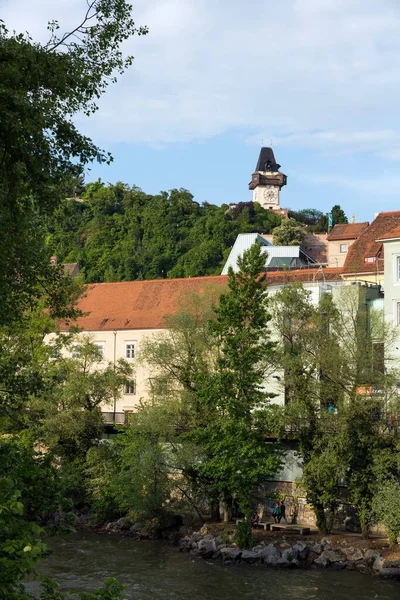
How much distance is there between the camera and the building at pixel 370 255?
167 ft

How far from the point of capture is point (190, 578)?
101 ft

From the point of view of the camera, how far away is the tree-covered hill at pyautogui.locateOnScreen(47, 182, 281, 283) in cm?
10575

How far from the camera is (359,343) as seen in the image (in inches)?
1481

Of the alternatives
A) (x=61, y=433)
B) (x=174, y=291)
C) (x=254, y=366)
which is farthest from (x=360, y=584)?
(x=174, y=291)

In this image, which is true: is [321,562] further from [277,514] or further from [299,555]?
[277,514]

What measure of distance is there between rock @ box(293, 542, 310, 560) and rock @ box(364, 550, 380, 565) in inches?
94.6

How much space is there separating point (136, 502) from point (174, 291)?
21.5 metres

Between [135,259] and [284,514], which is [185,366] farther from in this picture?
[135,259]

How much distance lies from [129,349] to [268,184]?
107 m

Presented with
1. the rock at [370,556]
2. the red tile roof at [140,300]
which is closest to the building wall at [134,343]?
the red tile roof at [140,300]

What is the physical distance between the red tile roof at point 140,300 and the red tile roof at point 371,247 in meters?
1.28

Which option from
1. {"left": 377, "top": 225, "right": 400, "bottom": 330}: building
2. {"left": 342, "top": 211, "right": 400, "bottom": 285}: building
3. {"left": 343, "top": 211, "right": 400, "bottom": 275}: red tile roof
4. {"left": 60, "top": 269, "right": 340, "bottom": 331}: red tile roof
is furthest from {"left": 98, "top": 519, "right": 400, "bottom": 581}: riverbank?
{"left": 343, "top": 211, "right": 400, "bottom": 275}: red tile roof

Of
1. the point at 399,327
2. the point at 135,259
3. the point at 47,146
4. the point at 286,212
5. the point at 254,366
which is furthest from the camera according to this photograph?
the point at 286,212

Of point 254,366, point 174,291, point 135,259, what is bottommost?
point 254,366
